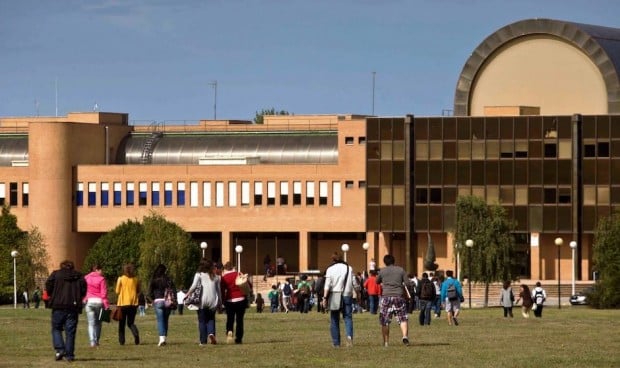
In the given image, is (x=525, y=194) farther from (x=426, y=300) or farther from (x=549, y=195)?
(x=426, y=300)

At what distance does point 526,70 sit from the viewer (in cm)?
12600

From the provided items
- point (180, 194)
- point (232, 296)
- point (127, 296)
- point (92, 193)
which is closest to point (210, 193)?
point (180, 194)

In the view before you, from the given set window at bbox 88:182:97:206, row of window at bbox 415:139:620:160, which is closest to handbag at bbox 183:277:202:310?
row of window at bbox 415:139:620:160

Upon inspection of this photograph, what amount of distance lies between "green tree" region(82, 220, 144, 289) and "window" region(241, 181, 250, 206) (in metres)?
8.96

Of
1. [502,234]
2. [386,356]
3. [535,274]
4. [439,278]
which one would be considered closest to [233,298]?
[386,356]

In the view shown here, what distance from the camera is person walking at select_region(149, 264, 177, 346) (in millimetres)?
38125

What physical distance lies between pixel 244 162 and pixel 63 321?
9914 centimetres

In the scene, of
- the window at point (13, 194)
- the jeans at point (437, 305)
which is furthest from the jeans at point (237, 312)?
the window at point (13, 194)

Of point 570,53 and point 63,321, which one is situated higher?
point 570,53

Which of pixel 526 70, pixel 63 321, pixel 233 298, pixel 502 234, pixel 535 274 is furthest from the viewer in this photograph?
pixel 526 70

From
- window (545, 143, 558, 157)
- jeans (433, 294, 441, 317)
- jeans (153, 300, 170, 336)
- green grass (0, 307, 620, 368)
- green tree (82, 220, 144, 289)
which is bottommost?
green grass (0, 307, 620, 368)

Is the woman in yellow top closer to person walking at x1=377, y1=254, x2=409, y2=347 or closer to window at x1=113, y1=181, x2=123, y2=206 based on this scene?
person walking at x1=377, y1=254, x2=409, y2=347

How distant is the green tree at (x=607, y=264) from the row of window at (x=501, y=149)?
25.5 meters

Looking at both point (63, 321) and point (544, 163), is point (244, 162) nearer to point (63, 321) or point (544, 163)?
point (544, 163)
